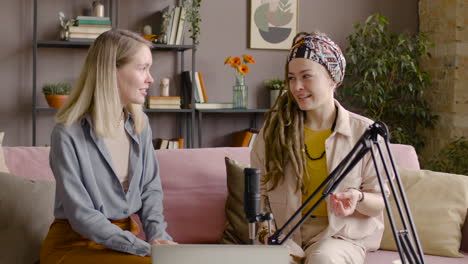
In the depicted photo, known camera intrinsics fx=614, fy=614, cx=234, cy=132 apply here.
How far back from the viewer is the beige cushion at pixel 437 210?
2.43m

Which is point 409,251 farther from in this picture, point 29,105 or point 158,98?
point 29,105

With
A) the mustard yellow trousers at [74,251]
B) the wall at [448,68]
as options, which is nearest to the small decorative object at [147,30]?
the wall at [448,68]

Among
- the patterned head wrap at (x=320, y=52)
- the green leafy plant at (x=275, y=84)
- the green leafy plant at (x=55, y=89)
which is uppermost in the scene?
the patterned head wrap at (x=320, y=52)

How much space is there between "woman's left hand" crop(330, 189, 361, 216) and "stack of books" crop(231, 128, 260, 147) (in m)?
2.54

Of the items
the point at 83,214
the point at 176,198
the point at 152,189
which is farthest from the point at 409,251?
the point at 176,198

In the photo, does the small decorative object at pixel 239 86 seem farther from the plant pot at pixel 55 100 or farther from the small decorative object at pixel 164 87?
the plant pot at pixel 55 100

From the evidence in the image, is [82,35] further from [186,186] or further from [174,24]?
[186,186]

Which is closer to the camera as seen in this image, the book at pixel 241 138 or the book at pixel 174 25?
the book at pixel 174 25

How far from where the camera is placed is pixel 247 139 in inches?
176

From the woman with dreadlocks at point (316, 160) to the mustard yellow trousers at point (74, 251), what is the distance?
0.56m

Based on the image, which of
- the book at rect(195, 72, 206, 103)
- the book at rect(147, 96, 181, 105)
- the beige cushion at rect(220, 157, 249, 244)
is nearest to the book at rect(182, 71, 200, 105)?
the book at rect(195, 72, 206, 103)

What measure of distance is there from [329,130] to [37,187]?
110 cm

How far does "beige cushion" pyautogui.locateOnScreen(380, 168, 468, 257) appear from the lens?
2432 millimetres

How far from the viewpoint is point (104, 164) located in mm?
2012
